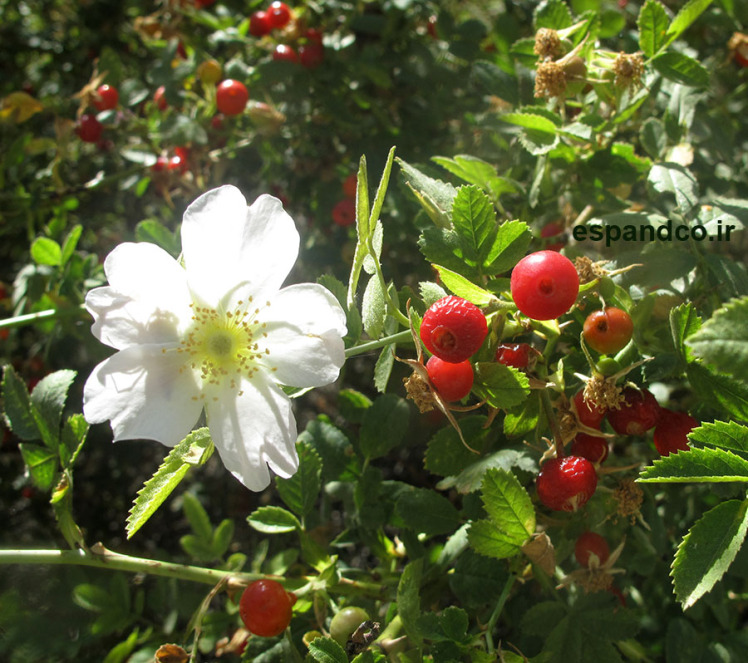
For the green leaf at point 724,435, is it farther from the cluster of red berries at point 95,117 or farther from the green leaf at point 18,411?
the cluster of red berries at point 95,117

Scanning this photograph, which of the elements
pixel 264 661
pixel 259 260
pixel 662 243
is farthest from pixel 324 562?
pixel 662 243

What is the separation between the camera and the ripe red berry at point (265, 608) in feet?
3.49

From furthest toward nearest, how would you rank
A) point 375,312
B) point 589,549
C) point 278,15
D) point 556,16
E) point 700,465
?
point 278,15 < point 556,16 < point 589,549 < point 375,312 < point 700,465

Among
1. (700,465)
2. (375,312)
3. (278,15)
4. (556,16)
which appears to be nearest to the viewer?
(700,465)

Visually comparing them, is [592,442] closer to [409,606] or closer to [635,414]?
[635,414]

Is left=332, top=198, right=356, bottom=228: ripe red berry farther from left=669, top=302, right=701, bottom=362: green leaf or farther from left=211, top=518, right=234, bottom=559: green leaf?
left=669, top=302, right=701, bottom=362: green leaf

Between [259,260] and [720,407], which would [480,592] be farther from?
[259,260]

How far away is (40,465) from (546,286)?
3.15ft

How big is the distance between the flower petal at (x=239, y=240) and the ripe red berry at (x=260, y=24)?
1.17 meters

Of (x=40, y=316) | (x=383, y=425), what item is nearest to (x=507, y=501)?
(x=383, y=425)

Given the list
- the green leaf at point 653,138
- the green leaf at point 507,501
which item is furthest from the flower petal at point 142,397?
the green leaf at point 653,138

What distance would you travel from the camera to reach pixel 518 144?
146 centimetres

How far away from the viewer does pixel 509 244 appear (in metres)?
0.96

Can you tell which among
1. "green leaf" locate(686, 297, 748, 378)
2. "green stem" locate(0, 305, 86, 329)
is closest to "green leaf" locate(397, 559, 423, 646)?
"green leaf" locate(686, 297, 748, 378)
